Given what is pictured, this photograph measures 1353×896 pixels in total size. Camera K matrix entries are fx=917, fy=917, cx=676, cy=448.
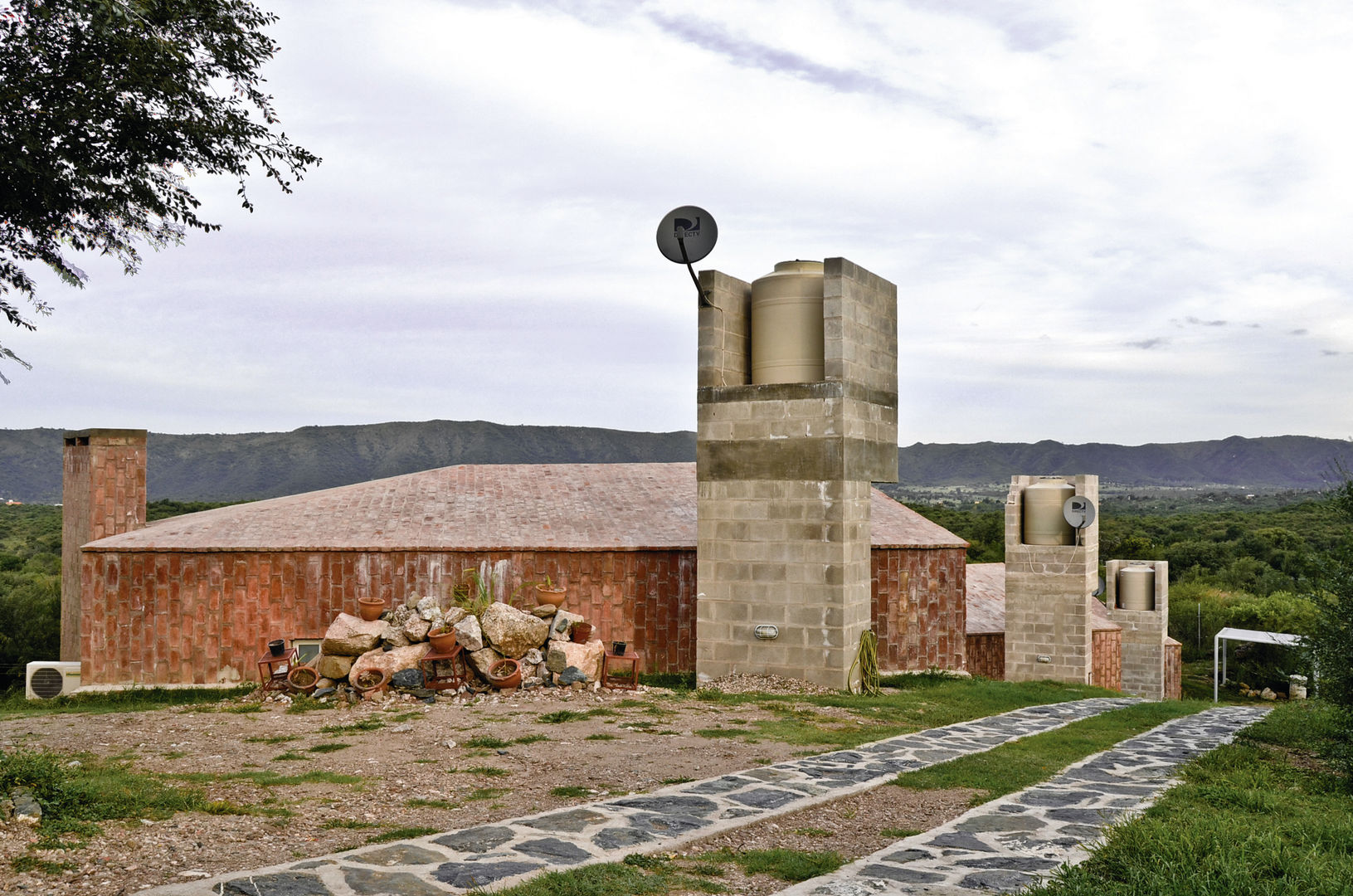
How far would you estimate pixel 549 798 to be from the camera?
7.73 meters

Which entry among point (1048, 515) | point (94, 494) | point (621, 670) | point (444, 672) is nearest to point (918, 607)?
point (621, 670)

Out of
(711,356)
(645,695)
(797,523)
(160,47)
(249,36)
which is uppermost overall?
(249,36)

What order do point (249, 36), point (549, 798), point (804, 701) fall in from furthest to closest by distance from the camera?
point (804, 701), point (249, 36), point (549, 798)

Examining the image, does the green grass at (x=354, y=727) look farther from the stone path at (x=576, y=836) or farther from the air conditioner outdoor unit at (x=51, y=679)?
the air conditioner outdoor unit at (x=51, y=679)

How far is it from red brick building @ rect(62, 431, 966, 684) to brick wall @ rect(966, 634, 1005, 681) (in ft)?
17.5

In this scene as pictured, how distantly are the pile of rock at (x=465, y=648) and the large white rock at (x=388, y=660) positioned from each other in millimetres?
12

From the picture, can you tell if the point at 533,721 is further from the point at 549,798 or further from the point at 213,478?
the point at 213,478

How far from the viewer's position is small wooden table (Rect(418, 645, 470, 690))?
13227 millimetres

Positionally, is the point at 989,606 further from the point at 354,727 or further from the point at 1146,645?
the point at 354,727

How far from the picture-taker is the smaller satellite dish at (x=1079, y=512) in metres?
21.3

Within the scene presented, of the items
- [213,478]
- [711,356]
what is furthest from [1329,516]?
[213,478]

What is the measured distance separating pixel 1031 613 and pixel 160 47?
20431 mm

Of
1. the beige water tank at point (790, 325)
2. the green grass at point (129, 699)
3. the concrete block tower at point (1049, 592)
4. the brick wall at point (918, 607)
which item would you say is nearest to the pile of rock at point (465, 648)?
the green grass at point (129, 699)

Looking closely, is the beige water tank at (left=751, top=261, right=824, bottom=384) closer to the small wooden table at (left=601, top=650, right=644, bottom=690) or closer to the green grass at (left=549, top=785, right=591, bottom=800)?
the small wooden table at (left=601, top=650, right=644, bottom=690)
